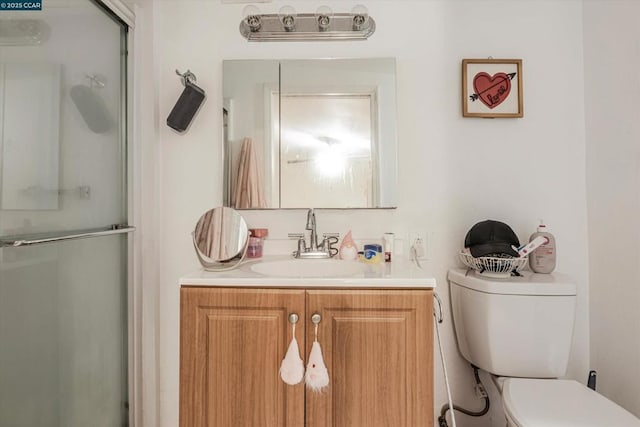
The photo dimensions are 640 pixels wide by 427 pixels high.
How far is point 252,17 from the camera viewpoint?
1.48 m

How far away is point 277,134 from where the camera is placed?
1486 mm

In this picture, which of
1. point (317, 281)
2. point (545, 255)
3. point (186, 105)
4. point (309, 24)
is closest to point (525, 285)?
point (545, 255)

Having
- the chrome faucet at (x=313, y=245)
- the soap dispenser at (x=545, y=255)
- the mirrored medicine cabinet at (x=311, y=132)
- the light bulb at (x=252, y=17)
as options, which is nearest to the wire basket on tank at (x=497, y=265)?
the soap dispenser at (x=545, y=255)

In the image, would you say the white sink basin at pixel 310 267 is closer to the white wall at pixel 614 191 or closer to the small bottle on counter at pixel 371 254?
the small bottle on counter at pixel 371 254

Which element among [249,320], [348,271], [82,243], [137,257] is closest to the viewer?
[249,320]

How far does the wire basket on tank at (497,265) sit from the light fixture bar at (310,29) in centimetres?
110

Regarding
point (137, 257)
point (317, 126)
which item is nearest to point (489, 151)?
point (317, 126)

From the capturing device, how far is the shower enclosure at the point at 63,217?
36.6 inches

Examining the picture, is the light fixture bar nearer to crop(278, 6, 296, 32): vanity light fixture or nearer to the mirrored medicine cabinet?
crop(278, 6, 296, 32): vanity light fixture

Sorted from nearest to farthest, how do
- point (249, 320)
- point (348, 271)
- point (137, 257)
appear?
1. point (249, 320)
2. point (348, 271)
3. point (137, 257)

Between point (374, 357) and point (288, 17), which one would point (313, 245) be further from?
point (288, 17)

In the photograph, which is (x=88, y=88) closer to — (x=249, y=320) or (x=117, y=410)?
(x=249, y=320)

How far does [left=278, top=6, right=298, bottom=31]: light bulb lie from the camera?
1.47 meters

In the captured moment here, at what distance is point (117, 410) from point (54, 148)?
42.3 inches
